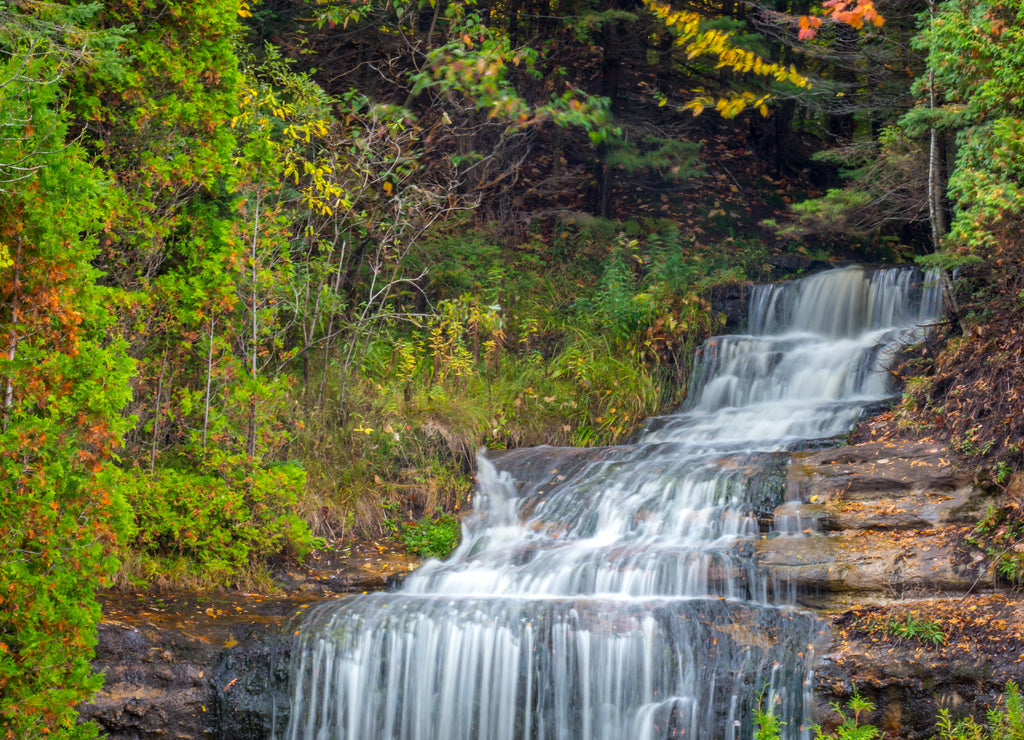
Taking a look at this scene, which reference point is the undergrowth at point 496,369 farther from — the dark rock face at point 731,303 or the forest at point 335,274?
the dark rock face at point 731,303

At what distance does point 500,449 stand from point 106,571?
510 cm

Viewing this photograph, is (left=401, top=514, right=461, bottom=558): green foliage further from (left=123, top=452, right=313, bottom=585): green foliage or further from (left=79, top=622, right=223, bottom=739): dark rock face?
(left=79, top=622, right=223, bottom=739): dark rock face

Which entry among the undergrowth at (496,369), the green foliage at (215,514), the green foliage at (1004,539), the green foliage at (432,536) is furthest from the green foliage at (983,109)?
the green foliage at (215,514)

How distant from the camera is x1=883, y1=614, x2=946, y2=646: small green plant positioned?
5648 mm

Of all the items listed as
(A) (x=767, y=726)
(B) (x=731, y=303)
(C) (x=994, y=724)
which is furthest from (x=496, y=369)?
(C) (x=994, y=724)

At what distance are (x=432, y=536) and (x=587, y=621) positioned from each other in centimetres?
246

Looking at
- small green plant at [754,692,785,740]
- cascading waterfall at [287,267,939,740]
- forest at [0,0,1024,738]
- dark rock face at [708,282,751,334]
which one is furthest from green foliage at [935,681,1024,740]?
dark rock face at [708,282,751,334]

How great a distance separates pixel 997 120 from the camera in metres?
7.39

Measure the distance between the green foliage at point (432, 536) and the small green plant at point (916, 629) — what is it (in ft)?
12.9

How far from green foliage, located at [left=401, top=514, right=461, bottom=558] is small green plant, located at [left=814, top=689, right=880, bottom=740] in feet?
12.4

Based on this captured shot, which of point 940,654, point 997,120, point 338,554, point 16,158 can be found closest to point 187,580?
point 338,554

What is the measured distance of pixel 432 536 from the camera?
27.5 feet

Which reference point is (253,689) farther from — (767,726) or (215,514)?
(767,726)

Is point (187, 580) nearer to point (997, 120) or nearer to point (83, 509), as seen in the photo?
point (83, 509)
